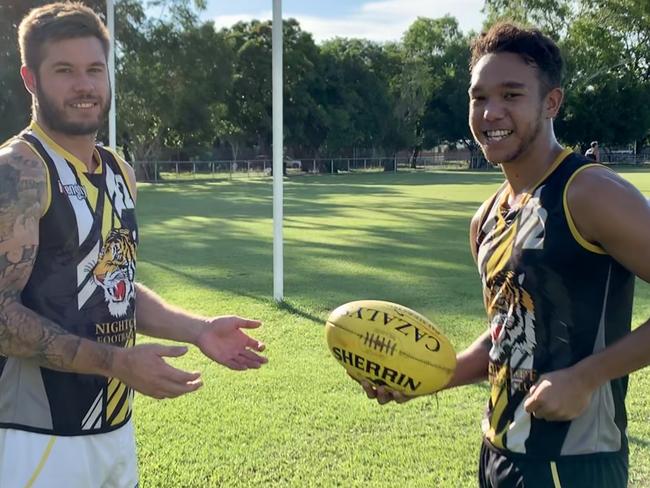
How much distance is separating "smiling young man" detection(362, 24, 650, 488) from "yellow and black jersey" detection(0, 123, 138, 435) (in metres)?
1.41

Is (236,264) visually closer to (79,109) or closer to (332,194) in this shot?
(79,109)

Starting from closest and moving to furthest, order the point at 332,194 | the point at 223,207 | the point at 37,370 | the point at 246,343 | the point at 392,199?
1. the point at 37,370
2. the point at 246,343
3. the point at 223,207
4. the point at 392,199
5. the point at 332,194

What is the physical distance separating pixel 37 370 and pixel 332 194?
1117 inches

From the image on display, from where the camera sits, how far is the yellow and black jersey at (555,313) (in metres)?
2.19

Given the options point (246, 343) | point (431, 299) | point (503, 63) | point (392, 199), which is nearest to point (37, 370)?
point (246, 343)

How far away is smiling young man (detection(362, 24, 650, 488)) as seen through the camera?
2096 millimetres

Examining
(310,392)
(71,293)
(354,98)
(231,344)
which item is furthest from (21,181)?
(354,98)

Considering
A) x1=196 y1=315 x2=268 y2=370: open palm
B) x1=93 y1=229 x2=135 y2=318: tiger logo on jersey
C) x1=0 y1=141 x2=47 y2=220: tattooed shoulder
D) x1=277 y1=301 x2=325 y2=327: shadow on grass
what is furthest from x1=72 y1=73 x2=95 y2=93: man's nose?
x1=277 y1=301 x2=325 y2=327: shadow on grass

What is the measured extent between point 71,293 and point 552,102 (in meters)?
1.85

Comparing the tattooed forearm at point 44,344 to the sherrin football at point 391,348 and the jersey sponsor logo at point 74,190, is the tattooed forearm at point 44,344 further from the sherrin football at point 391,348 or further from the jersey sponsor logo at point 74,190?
the sherrin football at point 391,348

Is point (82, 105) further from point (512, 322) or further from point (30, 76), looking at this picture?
point (512, 322)

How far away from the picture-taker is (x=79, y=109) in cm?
244

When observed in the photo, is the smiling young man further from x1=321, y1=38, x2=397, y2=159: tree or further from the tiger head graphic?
x1=321, y1=38, x2=397, y2=159: tree

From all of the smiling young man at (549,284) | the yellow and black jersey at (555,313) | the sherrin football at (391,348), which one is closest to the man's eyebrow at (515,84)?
the smiling young man at (549,284)
